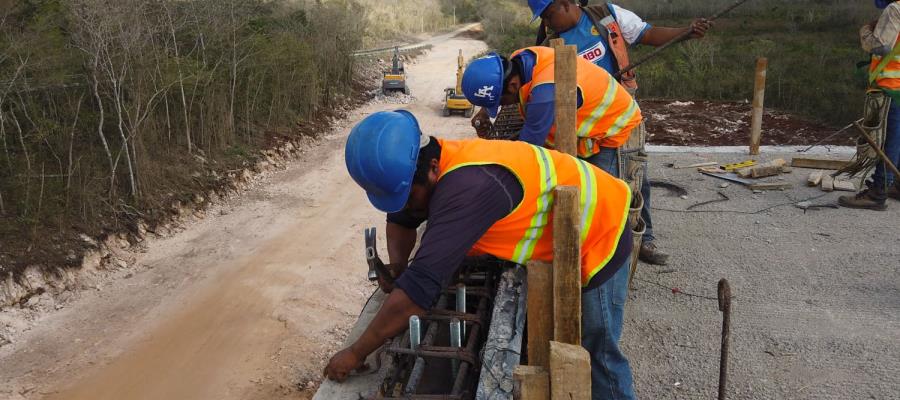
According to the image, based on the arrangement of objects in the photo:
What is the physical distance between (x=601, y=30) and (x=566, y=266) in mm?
2960

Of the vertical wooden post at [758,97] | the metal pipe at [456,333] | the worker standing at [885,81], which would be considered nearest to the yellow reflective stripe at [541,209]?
the metal pipe at [456,333]

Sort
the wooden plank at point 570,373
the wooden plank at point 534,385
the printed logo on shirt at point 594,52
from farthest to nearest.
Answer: the printed logo on shirt at point 594,52 → the wooden plank at point 534,385 → the wooden plank at point 570,373

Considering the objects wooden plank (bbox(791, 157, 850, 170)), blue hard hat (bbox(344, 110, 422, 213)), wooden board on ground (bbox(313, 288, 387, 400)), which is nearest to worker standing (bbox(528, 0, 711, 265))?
blue hard hat (bbox(344, 110, 422, 213))

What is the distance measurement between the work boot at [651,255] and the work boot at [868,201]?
80.2 inches

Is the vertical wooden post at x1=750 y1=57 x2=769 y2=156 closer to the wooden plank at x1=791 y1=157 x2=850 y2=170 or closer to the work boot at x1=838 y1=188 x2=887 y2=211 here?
the wooden plank at x1=791 y1=157 x2=850 y2=170

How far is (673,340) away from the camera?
12.9 feet

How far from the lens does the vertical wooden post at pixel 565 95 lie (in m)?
2.93

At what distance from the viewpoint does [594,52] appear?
15.2ft

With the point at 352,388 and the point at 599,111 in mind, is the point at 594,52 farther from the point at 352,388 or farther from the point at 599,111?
the point at 352,388

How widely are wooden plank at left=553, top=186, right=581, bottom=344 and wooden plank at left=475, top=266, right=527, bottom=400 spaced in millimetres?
179

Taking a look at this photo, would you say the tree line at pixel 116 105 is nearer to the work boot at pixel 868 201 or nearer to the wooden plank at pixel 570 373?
the wooden plank at pixel 570 373

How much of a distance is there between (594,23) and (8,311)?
17.0ft

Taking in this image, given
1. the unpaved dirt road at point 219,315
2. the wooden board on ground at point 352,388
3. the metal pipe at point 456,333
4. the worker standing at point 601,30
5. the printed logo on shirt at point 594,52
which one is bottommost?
the unpaved dirt road at point 219,315

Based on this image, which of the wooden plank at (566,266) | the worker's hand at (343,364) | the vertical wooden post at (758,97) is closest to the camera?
the wooden plank at (566,266)
